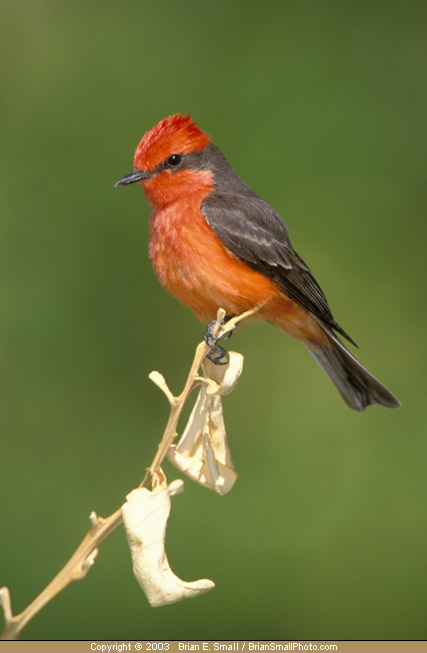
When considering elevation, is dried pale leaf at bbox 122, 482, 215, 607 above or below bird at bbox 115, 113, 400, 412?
below

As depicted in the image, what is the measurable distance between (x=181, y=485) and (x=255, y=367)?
2.50m

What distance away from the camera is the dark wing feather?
260 centimetres

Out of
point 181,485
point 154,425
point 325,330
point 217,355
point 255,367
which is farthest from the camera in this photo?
point 255,367

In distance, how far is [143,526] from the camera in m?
1.15

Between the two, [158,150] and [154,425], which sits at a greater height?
[158,150]

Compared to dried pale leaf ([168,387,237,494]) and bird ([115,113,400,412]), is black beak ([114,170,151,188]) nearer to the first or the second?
bird ([115,113,400,412])

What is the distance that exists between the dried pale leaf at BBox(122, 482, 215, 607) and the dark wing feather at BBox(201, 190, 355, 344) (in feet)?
4.81

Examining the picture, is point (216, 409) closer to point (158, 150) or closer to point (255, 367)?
point (158, 150)

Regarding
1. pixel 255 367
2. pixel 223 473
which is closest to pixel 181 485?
pixel 223 473

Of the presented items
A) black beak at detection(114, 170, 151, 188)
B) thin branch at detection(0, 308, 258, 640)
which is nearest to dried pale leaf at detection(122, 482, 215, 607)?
thin branch at detection(0, 308, 258, 640)

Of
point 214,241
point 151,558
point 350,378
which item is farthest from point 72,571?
point 350,378

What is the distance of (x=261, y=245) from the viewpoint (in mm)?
2703

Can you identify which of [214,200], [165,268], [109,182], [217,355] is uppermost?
[109,182]

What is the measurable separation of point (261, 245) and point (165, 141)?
497 millimetres
